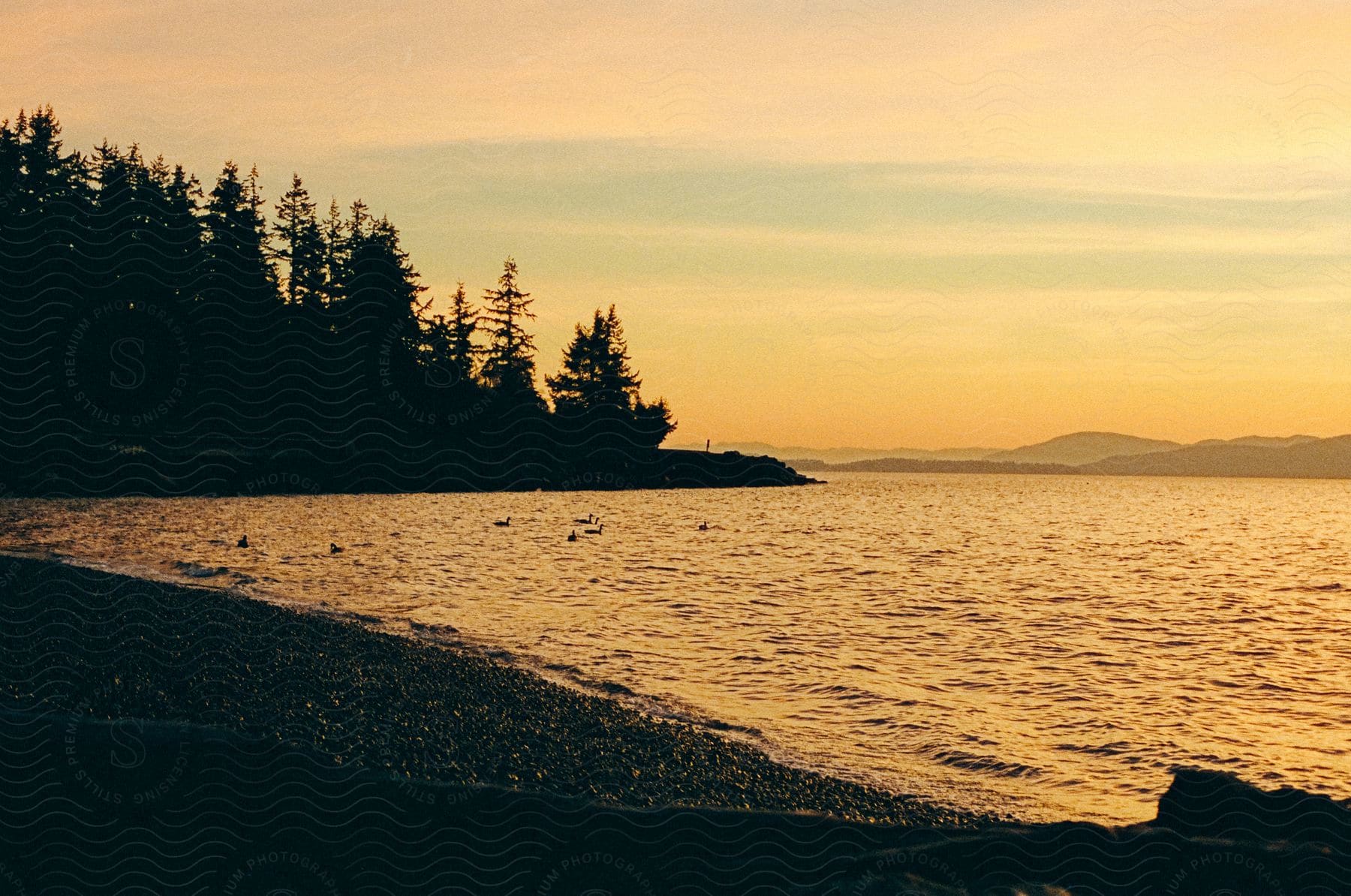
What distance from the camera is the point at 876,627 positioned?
90.7 ft

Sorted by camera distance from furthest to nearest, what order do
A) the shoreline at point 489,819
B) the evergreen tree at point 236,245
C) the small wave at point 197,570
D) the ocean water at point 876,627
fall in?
1. the evergreen tree at point 236,245
2. the small wave at point 197,570
3. the ocean water at point 876,627
4. the shoreline at point 489,819

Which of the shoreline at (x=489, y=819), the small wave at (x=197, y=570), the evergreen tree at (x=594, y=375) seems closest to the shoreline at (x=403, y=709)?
the shoreline at (x=489, y=819)

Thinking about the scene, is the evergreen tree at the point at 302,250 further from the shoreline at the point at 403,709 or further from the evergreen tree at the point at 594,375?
the shoreline at the point at 403,709

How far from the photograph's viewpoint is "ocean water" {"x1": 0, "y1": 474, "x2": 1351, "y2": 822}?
15766 mm

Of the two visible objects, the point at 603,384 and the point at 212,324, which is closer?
the point at 212,324

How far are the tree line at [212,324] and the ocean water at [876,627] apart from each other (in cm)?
1760

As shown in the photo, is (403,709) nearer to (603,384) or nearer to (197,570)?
(197,570)

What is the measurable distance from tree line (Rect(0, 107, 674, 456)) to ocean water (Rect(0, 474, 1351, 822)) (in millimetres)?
17600

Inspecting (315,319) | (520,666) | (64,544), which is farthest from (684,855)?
(315,319)

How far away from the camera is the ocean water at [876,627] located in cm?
1577

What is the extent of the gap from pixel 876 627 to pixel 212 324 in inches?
2692

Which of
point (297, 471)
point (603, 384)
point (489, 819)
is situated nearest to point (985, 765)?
point (489, 819)

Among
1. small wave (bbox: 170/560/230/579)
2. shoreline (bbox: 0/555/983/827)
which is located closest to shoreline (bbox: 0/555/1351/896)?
shoreline (bbox: 0/555/983/827)

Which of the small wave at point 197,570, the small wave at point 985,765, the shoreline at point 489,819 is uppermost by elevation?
the small wave at point 197,570
